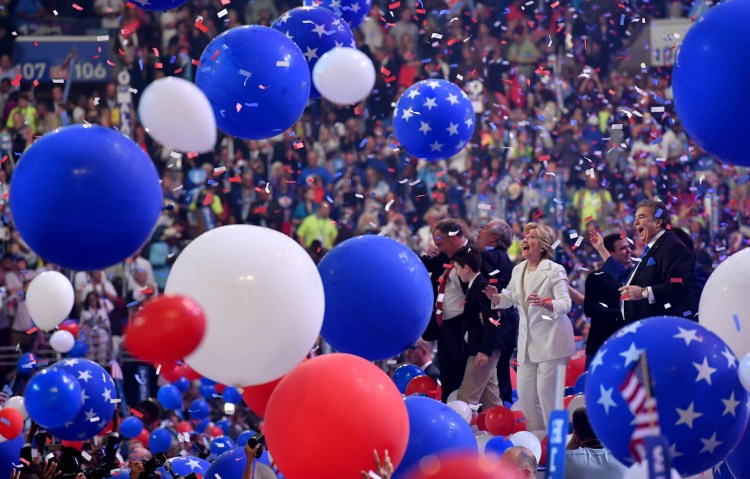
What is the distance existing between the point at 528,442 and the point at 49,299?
3.23 meters

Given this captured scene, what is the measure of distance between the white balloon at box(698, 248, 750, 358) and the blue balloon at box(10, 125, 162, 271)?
2176 millimetres

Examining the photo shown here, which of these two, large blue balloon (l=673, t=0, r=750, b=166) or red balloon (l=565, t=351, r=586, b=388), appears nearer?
large blue balloon (l=673, t=0, r=750, b=166)

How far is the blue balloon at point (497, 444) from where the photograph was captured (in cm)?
547

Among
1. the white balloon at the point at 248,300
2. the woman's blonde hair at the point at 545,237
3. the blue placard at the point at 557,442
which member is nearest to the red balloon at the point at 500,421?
the woman's blonde hair at the point at 545,237

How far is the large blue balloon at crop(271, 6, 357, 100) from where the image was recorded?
581 cm

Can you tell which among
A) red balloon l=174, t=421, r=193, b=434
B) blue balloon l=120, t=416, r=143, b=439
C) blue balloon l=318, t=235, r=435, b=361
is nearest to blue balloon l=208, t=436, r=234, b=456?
blue balloon l=120, t=416, r=143, b=439

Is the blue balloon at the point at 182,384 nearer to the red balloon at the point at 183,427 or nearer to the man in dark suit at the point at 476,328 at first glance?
the red balloon at the point at 183,427

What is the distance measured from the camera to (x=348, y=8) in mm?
6395

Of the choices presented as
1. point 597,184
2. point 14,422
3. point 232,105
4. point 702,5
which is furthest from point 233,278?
point 702,5

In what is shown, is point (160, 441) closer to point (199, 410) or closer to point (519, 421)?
point (199, 410)

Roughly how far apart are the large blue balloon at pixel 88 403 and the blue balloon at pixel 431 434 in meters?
2.50

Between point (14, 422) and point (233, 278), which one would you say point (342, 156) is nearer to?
point (14, 422)

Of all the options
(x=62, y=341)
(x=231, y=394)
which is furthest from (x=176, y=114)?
(x=62, y=341)

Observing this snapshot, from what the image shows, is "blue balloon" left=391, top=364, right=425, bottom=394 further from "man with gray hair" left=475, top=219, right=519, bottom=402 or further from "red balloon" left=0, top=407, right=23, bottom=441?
"red balloon" left=0, top=407, right=23, bottom=441
